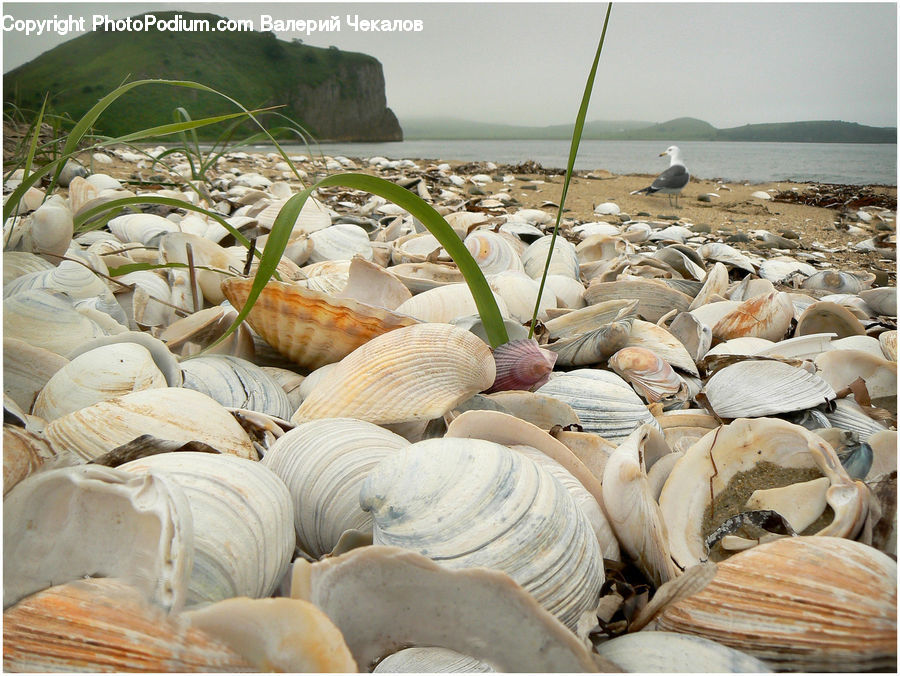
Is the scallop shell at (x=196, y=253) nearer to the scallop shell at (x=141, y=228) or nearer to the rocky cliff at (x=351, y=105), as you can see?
the scallop shell at (x=141, y=228)

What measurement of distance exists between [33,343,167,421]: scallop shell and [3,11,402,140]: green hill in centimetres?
139

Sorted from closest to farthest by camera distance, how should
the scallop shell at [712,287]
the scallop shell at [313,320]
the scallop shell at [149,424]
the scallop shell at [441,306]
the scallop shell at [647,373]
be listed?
the scallop shell at [149,424]
the scallop shell at [313,320]
the scallop shell at [647,373]
the scallop shell at [441,306]
the scallop shell at [712,287]

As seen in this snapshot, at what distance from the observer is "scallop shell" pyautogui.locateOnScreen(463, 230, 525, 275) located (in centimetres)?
256

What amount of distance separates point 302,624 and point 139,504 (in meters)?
0.23

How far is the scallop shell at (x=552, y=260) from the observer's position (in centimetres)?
268

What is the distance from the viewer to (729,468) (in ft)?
3.61

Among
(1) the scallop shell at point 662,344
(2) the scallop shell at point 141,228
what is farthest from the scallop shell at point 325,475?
(2) the scallop shell at point 141,228

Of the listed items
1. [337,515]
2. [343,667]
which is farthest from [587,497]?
[343,667]

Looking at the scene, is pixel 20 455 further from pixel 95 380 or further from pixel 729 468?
pixel 729 468

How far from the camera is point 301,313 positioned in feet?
4.89

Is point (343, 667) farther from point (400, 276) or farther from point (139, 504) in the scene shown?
point (400, 276)

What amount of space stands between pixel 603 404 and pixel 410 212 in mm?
596

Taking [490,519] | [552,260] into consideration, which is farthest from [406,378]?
[552,260]

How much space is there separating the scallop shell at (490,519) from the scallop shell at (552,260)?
70.9 inches
